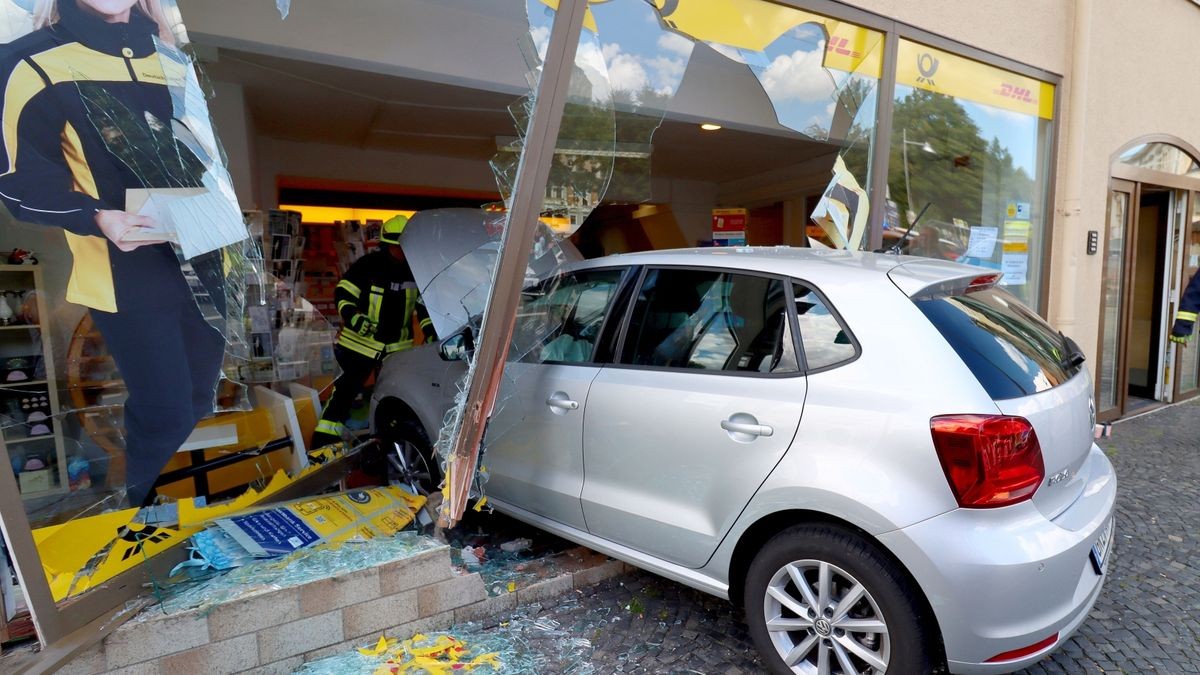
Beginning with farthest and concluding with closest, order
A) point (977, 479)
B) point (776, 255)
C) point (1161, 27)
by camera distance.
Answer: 1. point (1161, 27)
2. point (776, 255)
3. point (977, 479)

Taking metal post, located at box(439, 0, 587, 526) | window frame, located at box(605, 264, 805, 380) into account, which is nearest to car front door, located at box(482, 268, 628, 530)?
window frame, located at box(605, 264, 805, 380)

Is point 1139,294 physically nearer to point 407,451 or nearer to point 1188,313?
point 1188,313

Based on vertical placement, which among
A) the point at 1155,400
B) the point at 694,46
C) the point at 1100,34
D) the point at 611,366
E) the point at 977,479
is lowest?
the point at 1155,400

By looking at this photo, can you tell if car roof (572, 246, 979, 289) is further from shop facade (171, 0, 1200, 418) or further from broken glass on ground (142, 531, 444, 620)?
broken glass on ground (142, 531, 444, 620)

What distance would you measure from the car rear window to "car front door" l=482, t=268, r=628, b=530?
54.7 inches

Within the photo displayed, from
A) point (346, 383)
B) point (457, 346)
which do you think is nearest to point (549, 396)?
point (457, 346)

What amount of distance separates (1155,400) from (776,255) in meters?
7.58

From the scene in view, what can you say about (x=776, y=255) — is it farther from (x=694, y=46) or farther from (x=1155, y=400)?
(x=1155, y=400)

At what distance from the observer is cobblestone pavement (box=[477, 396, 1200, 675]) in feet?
8.59

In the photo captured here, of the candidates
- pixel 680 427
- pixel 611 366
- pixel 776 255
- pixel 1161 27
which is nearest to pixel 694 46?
pixel 776 255

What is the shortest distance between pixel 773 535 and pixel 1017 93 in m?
5.62

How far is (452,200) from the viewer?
28.9 ft

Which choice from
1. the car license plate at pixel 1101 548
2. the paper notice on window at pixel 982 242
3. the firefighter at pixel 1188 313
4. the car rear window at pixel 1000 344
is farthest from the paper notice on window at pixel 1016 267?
the car license plate at pixel 1101 548

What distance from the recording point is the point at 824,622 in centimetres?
223
